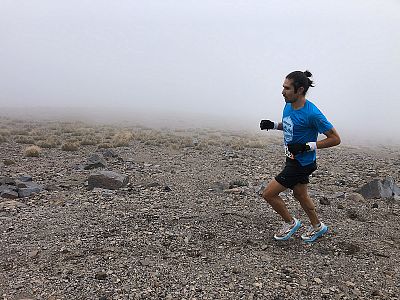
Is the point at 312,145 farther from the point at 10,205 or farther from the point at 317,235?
the point at 10,205

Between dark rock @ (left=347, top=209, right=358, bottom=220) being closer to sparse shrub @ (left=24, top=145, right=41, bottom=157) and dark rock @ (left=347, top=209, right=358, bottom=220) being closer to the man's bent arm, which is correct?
the man's bent arm

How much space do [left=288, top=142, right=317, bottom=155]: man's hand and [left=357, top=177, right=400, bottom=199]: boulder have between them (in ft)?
14.3

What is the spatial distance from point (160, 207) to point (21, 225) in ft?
7.80

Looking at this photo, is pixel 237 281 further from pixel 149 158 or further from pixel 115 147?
pixel 115 147

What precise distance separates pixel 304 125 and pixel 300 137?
0.58ft

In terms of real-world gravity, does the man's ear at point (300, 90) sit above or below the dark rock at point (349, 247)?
above

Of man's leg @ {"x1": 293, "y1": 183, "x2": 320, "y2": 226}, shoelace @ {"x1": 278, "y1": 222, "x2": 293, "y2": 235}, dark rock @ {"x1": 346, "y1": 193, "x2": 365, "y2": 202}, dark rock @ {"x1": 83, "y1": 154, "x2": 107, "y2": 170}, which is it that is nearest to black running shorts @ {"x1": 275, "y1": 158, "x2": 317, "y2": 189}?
man's leg @ {"x1": 293, "y1": 183, "x2": 320, "y2": 226}

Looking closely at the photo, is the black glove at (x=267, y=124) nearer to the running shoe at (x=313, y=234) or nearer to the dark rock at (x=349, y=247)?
the running shoe at (x=313, y=234)

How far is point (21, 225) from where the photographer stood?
6086 mm

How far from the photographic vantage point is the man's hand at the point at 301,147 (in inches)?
192

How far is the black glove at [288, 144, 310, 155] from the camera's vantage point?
4934 millimetres

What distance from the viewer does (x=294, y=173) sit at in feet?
17.2

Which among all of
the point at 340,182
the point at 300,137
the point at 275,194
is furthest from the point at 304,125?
the point at 340,182

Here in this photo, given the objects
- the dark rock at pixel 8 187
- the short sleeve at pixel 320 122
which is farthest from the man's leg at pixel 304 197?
the dark rock at pixel 8 187
